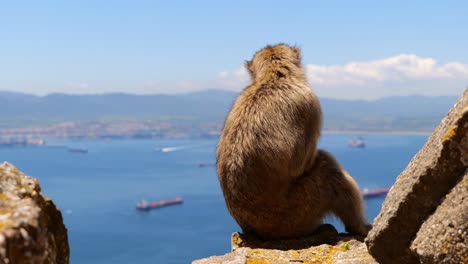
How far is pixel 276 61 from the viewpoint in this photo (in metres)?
5.35

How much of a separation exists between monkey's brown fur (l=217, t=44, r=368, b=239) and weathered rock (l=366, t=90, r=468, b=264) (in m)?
1.72

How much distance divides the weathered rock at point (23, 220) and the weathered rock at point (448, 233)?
1473 mm

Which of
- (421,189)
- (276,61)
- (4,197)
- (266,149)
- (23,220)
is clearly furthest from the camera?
(276,61)

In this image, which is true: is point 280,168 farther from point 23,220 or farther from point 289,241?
point 23,220

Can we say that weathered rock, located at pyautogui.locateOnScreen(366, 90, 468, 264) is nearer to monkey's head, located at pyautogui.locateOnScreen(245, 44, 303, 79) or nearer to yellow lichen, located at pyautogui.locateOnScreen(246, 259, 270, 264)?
yellow lichen, located at pyautogui.locateOnScreen(246, 259, 270, 264)

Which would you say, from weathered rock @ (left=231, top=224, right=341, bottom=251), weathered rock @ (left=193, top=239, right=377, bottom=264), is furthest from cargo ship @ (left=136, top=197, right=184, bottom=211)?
weathered rock @ (left=193, top=239, right=377, bottom=264)

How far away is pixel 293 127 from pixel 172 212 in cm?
8880

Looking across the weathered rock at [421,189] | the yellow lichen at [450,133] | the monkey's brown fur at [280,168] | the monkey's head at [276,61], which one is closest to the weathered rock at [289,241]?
the monkey's brown fur at [280,168]

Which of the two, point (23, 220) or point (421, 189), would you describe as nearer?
point (23, 220)

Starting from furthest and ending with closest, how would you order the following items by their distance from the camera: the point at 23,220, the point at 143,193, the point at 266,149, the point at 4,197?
the point at 143,193 < the point at 266,149 < the point at 4,197 < the point at 23,220

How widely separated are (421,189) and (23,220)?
5.52 feet

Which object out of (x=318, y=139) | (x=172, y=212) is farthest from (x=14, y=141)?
(x=318, y=139)

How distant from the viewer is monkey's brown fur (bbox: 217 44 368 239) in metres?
4.53

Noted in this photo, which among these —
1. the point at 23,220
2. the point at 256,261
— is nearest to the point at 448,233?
the point at 256,261
